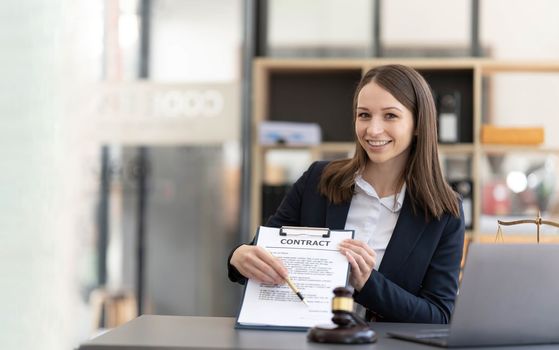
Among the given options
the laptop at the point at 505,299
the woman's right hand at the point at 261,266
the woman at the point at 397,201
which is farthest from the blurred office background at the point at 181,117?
the laptop at the point at 505,299

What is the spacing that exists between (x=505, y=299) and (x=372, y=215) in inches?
26.9

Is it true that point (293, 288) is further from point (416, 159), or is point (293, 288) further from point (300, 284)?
point (416, 159)

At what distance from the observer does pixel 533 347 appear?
172 cm

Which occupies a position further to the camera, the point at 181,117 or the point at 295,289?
the point at 181,117

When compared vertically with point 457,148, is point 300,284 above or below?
below

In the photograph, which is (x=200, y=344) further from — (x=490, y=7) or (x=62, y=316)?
(x=490, y=7)

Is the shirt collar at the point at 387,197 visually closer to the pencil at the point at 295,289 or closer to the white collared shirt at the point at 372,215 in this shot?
A: the white collared shirt at the point at 372,215

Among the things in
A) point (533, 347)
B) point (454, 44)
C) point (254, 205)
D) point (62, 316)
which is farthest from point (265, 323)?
point (454, 44)

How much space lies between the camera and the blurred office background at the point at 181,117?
5910 mm

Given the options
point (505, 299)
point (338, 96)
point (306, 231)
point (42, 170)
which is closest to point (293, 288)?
point (306, 231)

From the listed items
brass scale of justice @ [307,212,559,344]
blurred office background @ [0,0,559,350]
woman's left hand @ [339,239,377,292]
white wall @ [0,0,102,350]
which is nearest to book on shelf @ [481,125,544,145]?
blurred office background @ [0,0,559,350]

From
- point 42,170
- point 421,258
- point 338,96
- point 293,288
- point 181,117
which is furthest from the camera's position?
point 181,117

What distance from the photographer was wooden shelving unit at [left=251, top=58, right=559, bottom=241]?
5.30 metres

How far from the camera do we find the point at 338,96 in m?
5.80
